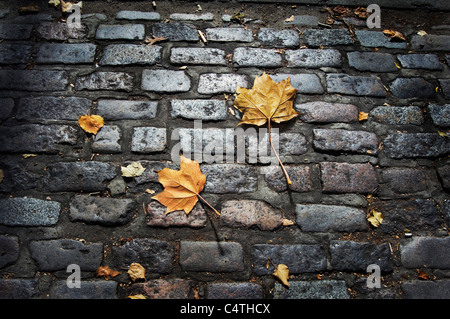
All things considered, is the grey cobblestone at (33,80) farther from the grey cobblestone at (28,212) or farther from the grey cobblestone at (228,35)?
the grey cobblestone at (228,35)

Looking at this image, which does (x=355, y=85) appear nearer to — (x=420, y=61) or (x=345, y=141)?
(x=345, y=141)

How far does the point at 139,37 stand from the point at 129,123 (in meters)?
0.75

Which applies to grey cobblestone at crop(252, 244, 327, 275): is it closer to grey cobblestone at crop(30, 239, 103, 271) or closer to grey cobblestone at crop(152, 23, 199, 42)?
grey cobblestone at crop(30, 239, 103, 271)

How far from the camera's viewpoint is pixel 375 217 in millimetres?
1562

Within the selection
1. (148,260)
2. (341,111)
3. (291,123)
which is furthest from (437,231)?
(148,260)

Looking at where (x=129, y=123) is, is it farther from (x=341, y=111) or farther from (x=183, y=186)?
(x=341, y=111)

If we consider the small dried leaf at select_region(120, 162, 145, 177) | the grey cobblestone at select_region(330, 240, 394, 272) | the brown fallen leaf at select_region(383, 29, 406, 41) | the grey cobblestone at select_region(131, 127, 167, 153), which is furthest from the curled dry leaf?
the brown fallen leaf at select_region(383, 29, 406, 41)

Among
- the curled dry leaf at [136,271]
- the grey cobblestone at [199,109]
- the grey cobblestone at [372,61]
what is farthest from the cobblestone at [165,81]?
the grey cobblestone at [372,61]

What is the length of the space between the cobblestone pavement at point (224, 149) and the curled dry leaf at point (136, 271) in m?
0.03

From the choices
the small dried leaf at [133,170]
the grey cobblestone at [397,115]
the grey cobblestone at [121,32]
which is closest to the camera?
the small dried leaf at [133,170]

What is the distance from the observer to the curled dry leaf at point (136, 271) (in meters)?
1.41

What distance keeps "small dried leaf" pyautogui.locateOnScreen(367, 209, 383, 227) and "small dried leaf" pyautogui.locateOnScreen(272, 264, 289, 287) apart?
53 cm

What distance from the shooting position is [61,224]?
1503 millimetres
